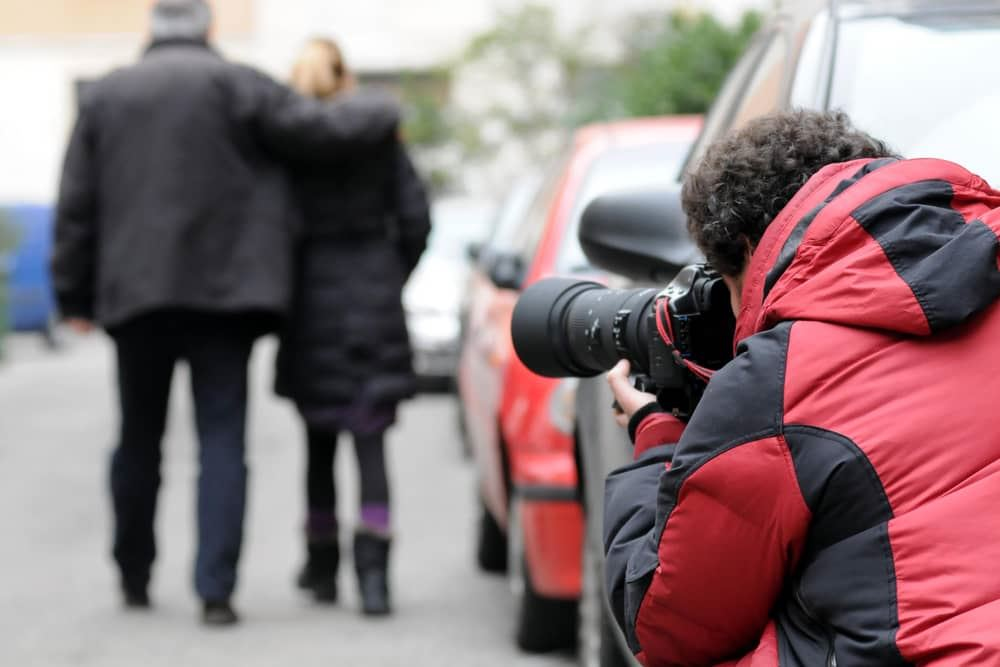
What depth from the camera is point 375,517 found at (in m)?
6.21

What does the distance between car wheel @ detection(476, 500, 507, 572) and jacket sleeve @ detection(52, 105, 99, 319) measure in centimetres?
194

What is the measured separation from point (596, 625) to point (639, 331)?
1803mm

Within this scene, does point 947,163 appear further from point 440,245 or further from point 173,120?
point 440,245

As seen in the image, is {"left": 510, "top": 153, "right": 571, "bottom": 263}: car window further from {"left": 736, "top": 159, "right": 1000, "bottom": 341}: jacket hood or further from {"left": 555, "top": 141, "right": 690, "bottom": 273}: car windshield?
{"left": 736, "top": 159, "right": 1000, "bottom": 341}: jacket hood

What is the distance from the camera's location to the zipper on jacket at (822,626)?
225 cm

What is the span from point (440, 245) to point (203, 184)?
9.92m

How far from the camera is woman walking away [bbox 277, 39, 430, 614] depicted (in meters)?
6.12

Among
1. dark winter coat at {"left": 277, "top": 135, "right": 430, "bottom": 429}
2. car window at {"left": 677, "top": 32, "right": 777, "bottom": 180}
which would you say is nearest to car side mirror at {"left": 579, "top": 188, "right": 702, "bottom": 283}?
car window at {"left": 677, "top": 32, "right": 777, "bottom": 180}

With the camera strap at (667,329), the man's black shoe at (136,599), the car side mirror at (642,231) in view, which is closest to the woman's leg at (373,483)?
the man's black shoe at (136,599)

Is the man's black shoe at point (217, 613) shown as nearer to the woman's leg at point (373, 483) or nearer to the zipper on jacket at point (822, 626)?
the woman's leg at point (373, 483)

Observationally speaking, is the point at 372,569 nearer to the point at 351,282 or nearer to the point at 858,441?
the point at 351,282

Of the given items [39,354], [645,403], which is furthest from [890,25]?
[39,354]

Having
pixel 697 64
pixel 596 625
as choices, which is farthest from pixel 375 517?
pixel 697 64

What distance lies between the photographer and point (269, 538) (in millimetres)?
8133
